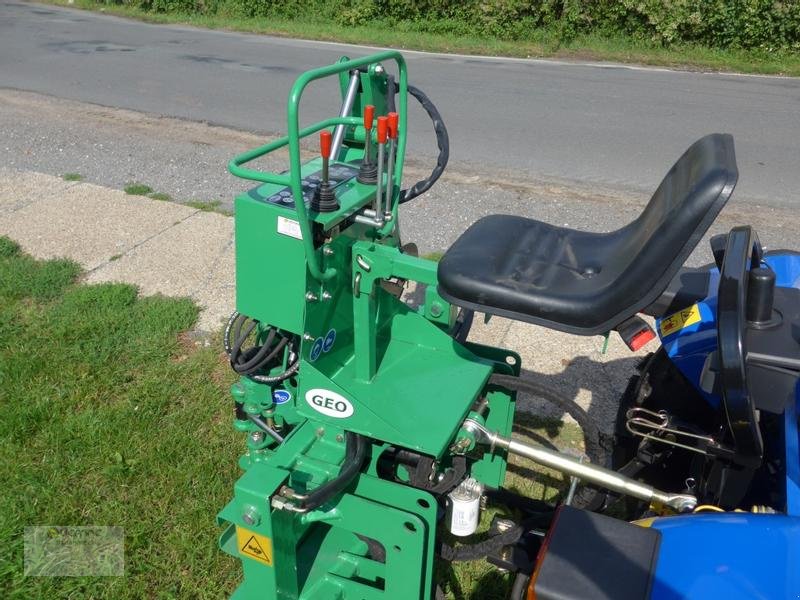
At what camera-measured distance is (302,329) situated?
2000mm

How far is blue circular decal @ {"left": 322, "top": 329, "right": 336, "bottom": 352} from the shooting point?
→ 2121mm

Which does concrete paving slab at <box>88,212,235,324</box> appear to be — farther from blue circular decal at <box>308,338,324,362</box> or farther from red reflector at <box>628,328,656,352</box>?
red reflector at <box>628,328,656,352</box>

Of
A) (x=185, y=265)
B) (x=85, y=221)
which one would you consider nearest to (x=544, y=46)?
(x=85, y=221)

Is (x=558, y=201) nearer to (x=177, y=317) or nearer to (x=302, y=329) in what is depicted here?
(x=177, y=317)

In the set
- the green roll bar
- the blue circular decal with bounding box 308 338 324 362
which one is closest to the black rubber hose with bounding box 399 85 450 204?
the green roll bar

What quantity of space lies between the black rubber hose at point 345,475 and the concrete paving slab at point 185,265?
2068 mm

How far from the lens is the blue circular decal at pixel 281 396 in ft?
7.98

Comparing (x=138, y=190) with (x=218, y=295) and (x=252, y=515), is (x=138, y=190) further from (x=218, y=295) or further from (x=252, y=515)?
(x=252, y=515)

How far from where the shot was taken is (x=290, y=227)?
1.98 meters

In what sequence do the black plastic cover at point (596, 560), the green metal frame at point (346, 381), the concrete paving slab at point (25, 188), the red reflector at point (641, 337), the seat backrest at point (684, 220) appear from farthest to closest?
the concrete paving slab at point (25, 188) < the green metal frame at point (346, 381) < the red reflector at point (641, 337) < the seat backrest at point (684, 220) < the black plastic cover at point (596, 560)

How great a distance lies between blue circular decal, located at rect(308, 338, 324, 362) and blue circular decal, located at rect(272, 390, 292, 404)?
0.40 m

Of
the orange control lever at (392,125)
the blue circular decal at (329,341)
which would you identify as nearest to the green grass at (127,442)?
the blue circular decal at (329,341)

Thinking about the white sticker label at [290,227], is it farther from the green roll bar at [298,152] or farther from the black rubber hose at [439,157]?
the black rubber hose at [439,157]

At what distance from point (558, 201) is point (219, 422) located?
3.39m
